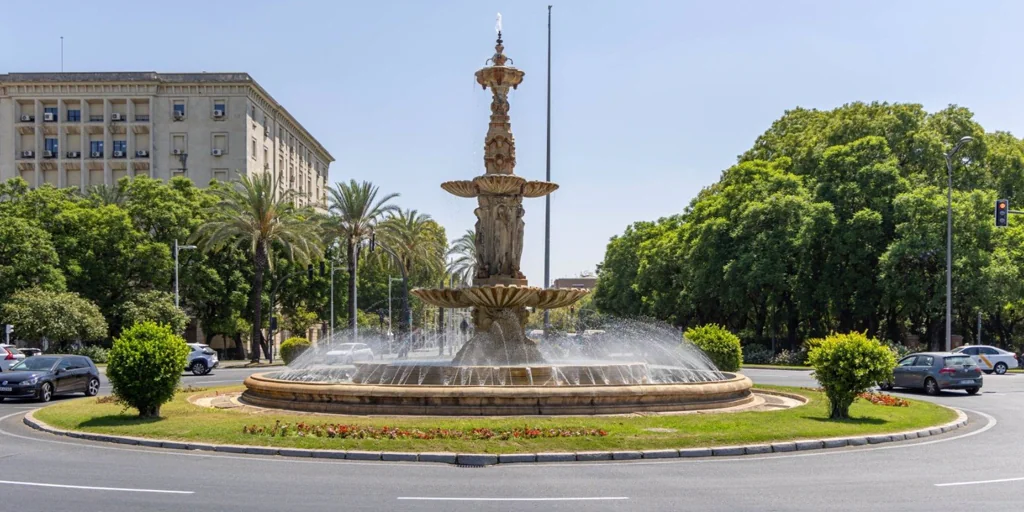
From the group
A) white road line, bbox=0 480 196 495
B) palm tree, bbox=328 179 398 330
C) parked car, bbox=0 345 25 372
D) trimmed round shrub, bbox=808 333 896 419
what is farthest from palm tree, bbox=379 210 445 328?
white road line, bbox=0 480 196 495

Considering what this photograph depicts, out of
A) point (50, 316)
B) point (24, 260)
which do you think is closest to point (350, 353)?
point (50, 316)

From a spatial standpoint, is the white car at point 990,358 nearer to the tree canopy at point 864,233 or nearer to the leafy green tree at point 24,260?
the tree canopy at point 864,233

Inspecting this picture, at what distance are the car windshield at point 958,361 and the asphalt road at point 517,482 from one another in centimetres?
1266

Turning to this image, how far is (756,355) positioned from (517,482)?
136ft

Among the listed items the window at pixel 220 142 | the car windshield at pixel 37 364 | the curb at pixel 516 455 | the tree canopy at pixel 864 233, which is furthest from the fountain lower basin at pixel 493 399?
the window at pixel 220 142

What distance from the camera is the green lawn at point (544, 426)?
548 inches

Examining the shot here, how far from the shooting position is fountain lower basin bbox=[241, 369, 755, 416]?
17.1m

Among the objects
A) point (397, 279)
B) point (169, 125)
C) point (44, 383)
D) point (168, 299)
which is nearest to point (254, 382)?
point (44, 383)

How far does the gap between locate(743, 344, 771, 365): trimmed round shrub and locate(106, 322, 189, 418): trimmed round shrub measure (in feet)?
121

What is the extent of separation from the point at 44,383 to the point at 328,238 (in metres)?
30.7

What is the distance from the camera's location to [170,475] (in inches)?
469

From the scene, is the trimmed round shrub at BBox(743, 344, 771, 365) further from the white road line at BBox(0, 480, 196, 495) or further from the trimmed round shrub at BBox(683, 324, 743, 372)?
the white road line at BBox(0, 480, 196, 495)

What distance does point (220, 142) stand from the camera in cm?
7662

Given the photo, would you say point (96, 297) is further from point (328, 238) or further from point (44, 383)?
point (44, 383)
